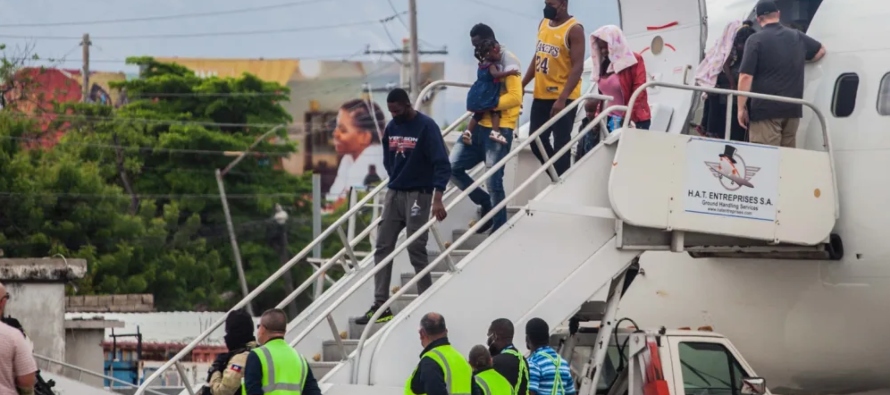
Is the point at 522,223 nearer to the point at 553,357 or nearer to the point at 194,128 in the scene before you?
the point at 553,357

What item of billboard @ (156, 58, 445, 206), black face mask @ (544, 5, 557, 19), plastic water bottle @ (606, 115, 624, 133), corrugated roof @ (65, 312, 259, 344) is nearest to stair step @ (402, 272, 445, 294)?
plastic water bottle @ (606, 115, 624, 133)

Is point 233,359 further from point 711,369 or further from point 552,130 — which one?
point 711,369

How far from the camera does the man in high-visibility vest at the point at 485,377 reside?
428 inches

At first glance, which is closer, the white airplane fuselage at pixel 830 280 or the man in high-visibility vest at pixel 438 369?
the man in high-visibility vest at pixel 438 369

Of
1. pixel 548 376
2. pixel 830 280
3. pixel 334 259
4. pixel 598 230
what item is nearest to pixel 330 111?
pixel 830 280

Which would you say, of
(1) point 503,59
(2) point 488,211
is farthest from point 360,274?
(1) point 503,59

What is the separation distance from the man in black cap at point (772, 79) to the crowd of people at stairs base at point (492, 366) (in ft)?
10.6

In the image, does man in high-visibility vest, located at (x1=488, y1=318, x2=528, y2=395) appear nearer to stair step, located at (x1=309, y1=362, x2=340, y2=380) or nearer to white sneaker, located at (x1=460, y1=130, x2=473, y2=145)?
stair step, located at (x1=309, y1=362, x2=340, y2=380)

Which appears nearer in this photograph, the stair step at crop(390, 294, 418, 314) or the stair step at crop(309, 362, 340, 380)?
the stair step at crop(309, 362, 340, 380)

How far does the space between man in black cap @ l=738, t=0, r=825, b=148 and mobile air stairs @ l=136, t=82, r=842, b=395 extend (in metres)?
0.37

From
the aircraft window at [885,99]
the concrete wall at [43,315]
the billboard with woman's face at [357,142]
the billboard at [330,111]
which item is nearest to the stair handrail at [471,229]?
the aircraft window at [885,99]

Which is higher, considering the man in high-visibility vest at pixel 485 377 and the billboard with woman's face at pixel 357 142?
the billboard with woman's face at pixel 357 142

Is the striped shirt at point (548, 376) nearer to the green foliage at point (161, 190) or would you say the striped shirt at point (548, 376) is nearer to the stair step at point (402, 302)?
the stair step at point (402, 302)

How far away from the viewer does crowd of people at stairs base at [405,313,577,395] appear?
34.4 ft
